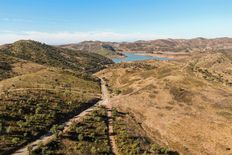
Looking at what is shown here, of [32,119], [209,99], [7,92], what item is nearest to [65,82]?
[7,92]

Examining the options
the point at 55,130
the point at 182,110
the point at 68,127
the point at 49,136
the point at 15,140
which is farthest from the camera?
the point at 182,110

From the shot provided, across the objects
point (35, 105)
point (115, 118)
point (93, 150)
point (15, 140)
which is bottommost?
point (115, 118)

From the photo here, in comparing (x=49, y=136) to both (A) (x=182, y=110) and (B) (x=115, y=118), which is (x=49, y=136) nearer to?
(B) (x=115, y=118)

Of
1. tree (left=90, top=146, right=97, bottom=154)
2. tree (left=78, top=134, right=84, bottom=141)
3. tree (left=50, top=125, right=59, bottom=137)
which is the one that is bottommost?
tree (left=90, top=146, right=97, bottom=154)

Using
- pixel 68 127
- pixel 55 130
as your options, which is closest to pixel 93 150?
pixel 55 130

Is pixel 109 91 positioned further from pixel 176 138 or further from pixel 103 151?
pixel 103 151

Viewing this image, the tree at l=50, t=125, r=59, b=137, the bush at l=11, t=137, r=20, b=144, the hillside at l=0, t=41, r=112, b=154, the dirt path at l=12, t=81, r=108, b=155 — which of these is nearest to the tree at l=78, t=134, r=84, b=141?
the dirt path at l=12, t=81, r=108, b=155

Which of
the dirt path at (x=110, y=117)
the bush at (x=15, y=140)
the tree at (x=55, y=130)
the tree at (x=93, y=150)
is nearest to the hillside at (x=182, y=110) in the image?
the dirt path at (x=110, y=117)

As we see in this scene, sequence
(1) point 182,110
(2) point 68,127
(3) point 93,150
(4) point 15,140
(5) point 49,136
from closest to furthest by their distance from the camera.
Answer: (4) point 15,140 < (3) point 93,150 < (5) point 49,136 < (2) point 68,127 < (1) point 182,110

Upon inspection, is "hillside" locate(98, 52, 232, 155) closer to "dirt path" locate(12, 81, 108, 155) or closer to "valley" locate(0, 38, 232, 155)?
"valley" locate(0, 38, 232, 155)

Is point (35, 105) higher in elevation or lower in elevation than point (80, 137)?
higher

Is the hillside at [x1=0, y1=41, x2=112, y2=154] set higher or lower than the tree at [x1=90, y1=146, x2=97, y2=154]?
higher
